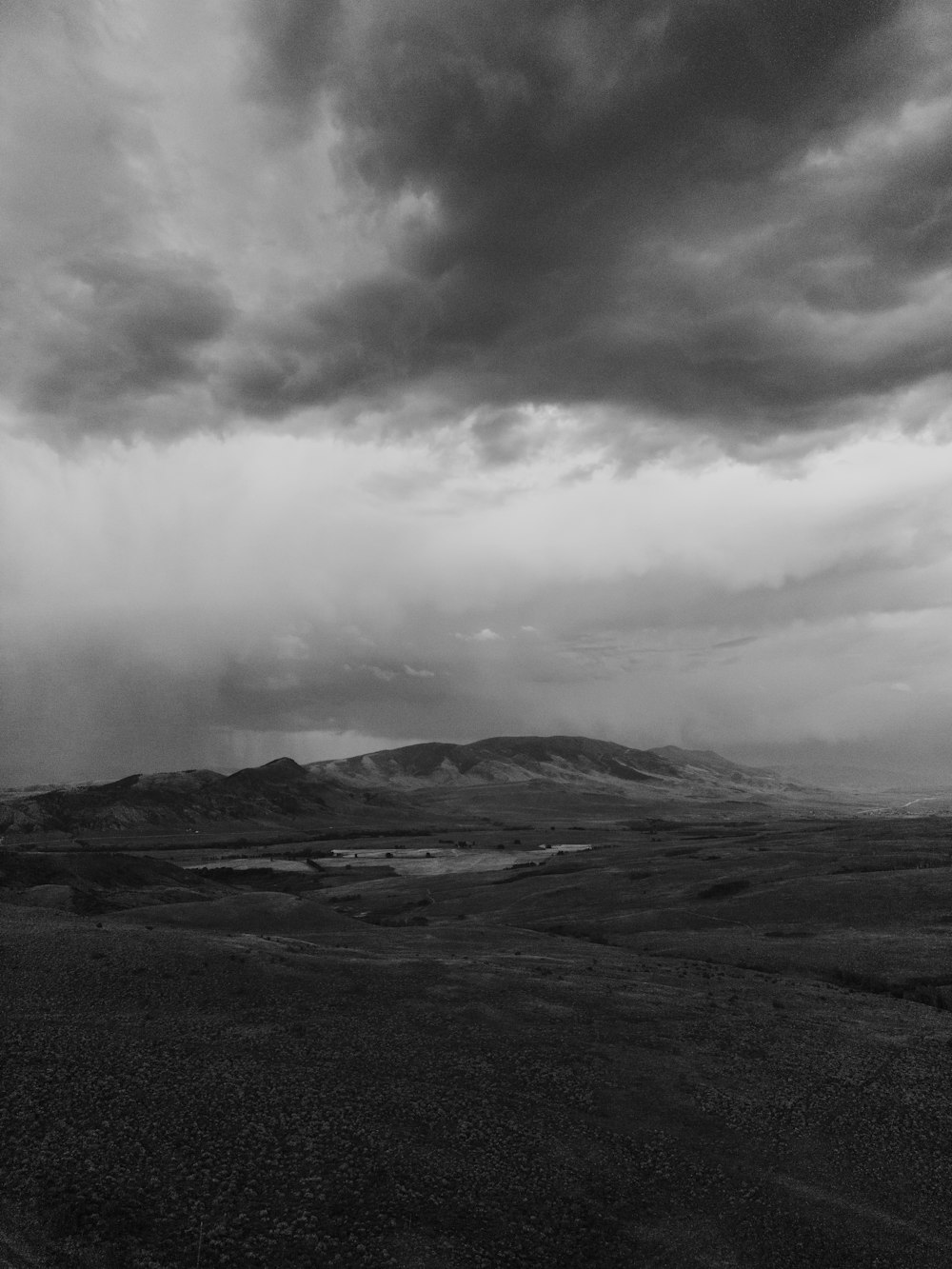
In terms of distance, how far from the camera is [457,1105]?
26.9 m

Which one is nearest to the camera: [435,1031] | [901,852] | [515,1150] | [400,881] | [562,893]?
[515,1150]

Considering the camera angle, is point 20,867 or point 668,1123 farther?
point 20,867

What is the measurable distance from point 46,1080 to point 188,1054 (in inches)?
189

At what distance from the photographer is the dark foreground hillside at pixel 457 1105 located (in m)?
19.9

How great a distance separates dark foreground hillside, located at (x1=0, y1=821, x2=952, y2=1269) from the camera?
65.3 feet

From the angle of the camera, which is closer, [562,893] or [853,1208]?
[853,1208]

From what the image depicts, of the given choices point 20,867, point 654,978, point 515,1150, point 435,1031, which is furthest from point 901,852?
point 20,867

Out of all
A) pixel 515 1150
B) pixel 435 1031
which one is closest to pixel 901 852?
pixel 435 1031

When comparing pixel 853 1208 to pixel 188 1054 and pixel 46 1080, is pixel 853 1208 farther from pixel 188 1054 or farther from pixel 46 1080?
pixel 46 1080

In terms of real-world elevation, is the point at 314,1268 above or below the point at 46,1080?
below

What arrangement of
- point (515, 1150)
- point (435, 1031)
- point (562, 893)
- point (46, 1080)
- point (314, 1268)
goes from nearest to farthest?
point (314, 1268) < point (515, 1150) < point (46, 1080) < point (435, 1031) < point (562, 893)

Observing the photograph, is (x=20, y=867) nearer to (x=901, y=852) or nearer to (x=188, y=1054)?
(x=188, y=1054)

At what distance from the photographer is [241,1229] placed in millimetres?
19500

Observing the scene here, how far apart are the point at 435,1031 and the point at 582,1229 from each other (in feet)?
45.5
